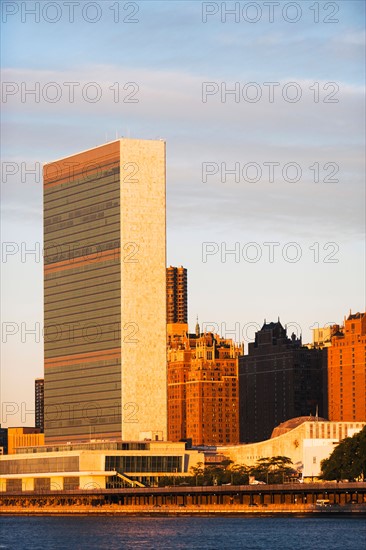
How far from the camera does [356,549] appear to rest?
163 metres

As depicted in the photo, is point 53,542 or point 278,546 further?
point 53,542

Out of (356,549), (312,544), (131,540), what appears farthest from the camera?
(131,540)

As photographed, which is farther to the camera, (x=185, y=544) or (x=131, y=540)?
(x=131, y=540)

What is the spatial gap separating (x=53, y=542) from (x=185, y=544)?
2157 centimetres

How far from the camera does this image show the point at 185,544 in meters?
179

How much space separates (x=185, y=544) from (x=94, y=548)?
10.1 m

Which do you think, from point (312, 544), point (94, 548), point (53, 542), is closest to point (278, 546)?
point (312, 544)

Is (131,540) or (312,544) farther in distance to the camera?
(131,540)

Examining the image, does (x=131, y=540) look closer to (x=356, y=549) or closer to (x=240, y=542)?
(x=240, y=542)

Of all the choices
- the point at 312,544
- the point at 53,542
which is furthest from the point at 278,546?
the point at 53,542

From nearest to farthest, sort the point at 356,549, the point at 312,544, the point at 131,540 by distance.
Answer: the point at 356,549 < the point at 312,544 < the point at 131,540

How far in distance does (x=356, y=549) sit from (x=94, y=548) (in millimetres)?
31466

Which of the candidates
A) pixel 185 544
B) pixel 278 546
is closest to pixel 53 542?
pixel 185 544

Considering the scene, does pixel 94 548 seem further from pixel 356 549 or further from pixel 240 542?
pixel 356 549
